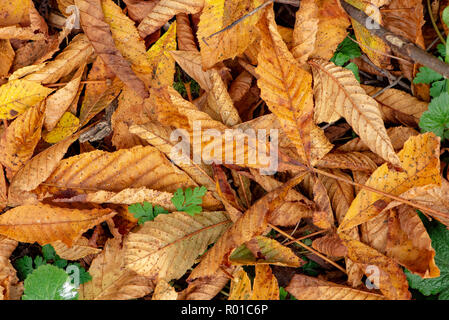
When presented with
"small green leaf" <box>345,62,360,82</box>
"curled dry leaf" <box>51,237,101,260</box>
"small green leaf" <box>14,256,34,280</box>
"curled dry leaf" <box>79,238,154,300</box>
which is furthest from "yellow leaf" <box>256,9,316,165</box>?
"small green leaf" <box>14,256,34,280</box>

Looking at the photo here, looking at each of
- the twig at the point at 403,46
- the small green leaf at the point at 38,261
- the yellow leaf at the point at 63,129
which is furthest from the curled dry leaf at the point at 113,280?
the twig at the point at 403,46

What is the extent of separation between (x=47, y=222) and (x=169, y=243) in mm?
570

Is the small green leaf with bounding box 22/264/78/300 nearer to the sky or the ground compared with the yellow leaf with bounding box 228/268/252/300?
nearer to the sky

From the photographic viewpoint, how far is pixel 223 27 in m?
1.84

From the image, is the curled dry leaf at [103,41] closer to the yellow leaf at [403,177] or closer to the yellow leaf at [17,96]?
the yellow leaf at [17,96]

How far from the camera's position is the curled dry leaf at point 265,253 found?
1869 mm

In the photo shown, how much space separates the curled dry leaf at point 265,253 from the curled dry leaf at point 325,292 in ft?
0.36

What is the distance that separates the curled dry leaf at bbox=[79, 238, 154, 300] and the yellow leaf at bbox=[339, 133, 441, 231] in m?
0.98

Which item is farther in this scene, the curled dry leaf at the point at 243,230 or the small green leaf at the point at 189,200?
the small green leaf at the point at 189,200

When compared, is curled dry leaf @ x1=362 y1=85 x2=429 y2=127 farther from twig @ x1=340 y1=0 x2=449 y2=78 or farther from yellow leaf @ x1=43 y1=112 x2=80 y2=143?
yellow leaf @ x1=43 y1=112 x2=80 y2=143

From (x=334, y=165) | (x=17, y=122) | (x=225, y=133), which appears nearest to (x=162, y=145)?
(x=225, y=133)

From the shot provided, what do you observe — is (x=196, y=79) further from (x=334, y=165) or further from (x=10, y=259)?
(x=10, y=259)

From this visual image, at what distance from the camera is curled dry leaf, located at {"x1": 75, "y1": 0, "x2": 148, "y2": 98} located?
193 centimetres
